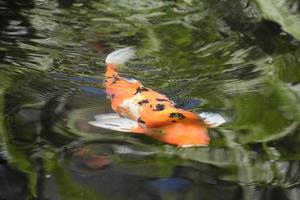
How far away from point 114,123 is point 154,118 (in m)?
0.19

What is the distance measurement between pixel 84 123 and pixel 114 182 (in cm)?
55

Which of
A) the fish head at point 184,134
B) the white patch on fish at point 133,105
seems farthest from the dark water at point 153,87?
the white patch on fish at point 133,105

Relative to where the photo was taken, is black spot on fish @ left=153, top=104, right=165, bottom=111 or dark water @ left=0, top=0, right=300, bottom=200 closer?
dark water @ left=0, top=0, right=300, bottom=200

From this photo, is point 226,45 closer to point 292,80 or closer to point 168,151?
point 292,80

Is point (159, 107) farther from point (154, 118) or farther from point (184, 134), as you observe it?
point (184, 134)

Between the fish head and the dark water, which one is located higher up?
the fish head

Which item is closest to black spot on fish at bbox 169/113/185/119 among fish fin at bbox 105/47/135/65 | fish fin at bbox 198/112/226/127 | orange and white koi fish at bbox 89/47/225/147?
orange and white koi fish at bbox 89/47/225/147

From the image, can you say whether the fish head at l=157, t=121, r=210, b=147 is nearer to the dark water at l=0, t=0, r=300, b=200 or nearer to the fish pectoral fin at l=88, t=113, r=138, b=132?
the dark water at l=0, t=0, r=300, b=200

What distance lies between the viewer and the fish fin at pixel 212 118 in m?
2.86

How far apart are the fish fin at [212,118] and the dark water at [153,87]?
3 cm

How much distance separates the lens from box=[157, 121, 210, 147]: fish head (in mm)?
2604

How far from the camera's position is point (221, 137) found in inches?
109

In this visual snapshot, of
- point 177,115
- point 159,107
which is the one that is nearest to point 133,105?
point 159,107

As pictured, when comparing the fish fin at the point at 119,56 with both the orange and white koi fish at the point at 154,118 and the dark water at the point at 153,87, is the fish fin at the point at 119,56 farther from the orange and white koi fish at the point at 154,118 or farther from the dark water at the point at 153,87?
the orange and white koi fish at the point at 154,118
